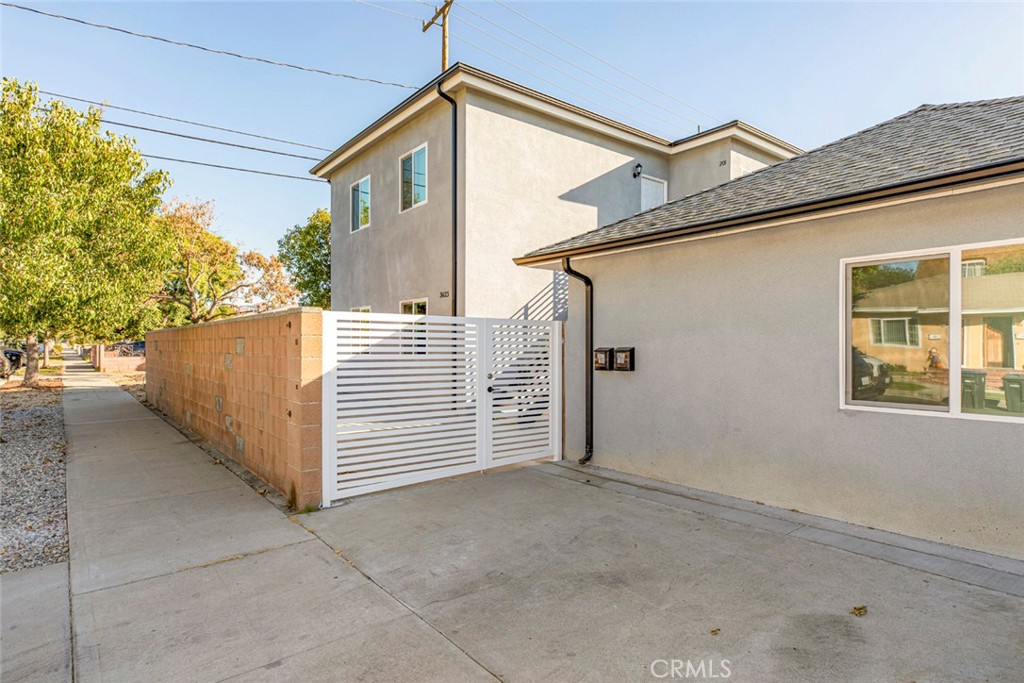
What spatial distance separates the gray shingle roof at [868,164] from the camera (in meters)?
4.39

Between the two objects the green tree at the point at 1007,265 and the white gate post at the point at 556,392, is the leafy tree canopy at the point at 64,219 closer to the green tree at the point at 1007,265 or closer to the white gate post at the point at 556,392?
the white gate post at the point at 556,392

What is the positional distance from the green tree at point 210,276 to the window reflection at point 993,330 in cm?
2367

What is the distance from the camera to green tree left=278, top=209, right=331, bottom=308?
18.1 metres

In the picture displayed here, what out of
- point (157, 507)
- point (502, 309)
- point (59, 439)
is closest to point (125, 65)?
point (59, 439)

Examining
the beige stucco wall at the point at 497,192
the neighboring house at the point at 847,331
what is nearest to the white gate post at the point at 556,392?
the neighboring house at the point at 847,331

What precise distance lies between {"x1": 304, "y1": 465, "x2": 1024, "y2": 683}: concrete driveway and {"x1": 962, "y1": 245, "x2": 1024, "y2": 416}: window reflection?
1.21m

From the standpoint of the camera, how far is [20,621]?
314 centimetres

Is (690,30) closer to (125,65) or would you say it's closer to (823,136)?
(823,136)

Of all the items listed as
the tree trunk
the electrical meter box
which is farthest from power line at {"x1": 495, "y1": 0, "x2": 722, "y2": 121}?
the tree trunk

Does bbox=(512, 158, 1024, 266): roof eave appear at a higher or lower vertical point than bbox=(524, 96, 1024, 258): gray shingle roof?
lower

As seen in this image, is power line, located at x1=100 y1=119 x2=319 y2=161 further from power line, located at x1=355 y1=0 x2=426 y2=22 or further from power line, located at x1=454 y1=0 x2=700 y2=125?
power line, located at x1=454 y1=0 x2=700 y2=125

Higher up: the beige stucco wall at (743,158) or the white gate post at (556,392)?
the beige stucco wall at (743,158)

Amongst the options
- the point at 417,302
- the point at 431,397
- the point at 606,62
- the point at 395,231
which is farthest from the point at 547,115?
the point at 431,397

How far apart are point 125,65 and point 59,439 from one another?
8386mm
